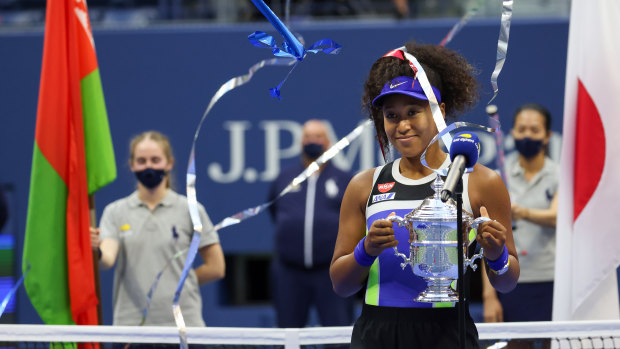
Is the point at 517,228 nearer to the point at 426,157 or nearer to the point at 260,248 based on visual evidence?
the point at 426,157

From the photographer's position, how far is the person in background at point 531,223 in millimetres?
5059

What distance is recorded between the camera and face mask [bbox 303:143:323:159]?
21.2 ft

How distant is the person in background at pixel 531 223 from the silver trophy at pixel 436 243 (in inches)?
101

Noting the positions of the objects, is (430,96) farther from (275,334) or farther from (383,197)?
(275,334)

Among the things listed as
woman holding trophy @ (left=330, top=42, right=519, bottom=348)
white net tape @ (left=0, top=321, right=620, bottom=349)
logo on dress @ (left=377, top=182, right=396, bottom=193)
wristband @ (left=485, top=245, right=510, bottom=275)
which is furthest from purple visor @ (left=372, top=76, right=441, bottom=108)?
white net tape @ (left=0, top=321, right=620, bottom=349)

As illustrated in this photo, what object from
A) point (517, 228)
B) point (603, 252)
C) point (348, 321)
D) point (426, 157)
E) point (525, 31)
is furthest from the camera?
point (525, 31)

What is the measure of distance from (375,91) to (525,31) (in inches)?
217

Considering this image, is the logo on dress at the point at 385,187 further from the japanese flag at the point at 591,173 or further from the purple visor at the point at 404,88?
the japanese flag at the point at 591,173

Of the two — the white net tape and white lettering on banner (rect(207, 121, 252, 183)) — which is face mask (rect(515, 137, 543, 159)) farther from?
white lettering on banner (rect(207, 121, 252, 183))

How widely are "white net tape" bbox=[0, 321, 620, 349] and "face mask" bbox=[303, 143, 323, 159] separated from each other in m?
3.20

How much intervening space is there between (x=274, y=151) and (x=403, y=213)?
5.39 metres

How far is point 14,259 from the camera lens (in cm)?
809

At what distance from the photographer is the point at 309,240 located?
6.30m

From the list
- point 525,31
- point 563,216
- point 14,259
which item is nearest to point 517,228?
point 563,216
